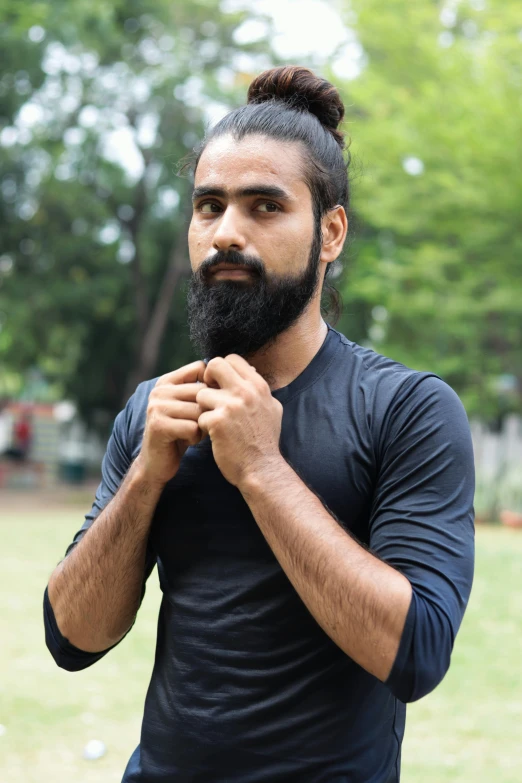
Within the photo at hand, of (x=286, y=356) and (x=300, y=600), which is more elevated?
(x=286, y=356)

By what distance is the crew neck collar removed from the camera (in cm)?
206

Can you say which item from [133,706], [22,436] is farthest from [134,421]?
[22,436]

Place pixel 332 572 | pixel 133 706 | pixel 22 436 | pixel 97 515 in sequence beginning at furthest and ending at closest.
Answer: pixel 22 436 → pixel 133 706 → pixel 97 515 → pixel 332 572

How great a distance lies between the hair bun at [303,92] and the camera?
221 cm

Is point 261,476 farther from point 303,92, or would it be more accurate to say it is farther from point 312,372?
point 303,92

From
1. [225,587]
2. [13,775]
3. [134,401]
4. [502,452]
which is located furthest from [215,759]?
[502,452]

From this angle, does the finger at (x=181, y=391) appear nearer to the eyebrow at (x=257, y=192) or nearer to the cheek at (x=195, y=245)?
the cheek at (x=195, y=245)

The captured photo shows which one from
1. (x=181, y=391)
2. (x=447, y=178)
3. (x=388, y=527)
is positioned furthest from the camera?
(x=447, y=178)

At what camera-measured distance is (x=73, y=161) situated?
23094mm

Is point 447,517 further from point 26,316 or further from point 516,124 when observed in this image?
point 26,316

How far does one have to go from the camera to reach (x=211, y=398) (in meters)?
1.85

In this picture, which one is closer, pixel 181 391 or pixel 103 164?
pixel 181 391

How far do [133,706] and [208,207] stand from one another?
5.24 m

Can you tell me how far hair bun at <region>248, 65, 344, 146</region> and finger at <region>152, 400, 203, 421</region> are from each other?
2.57 feet
